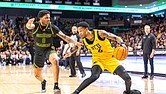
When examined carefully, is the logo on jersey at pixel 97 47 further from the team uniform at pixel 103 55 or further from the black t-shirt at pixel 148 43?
the black t-shirt at pixel 148 43

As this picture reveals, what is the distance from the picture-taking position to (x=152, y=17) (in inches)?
1210

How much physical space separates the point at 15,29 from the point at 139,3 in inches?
456

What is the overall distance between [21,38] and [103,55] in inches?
826

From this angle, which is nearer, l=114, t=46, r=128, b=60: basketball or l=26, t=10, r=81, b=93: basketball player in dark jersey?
l=114, t=46, r=128, b=60: basketball

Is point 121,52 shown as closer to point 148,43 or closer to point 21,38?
point 148,43

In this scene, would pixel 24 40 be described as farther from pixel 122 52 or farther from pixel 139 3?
pixel 122 52

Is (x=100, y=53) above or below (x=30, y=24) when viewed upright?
below

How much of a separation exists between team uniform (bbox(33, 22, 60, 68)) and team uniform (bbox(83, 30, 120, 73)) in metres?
1.29

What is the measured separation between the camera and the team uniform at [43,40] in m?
6.72

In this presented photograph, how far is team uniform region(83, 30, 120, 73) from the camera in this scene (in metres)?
5.63

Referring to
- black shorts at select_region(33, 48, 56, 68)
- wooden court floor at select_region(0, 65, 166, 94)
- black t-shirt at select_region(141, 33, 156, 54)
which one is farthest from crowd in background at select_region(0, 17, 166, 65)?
black shorts at select_region(33, 48, 56, 68)

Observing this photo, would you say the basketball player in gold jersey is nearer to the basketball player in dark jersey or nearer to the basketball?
the basketball

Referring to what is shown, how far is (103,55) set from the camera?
572 cm

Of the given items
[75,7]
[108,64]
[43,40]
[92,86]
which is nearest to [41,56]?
[43,40]
